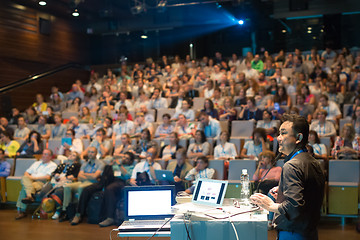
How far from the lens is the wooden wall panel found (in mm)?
9844

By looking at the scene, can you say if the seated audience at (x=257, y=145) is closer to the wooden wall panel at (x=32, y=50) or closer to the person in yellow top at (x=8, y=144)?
the person in yellow top at (x=8, y=144)

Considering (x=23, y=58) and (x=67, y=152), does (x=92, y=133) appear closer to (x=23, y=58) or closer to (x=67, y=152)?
(x=67, y=152)

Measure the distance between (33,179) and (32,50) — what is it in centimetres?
515

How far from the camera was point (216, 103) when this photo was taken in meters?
8.34

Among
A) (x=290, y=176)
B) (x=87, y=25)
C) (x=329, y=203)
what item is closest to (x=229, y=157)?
(x=329, y=203)

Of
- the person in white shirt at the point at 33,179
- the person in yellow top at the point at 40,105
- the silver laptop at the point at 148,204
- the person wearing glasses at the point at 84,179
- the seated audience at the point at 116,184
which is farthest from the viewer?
the person in yellow top at the point at 40,105

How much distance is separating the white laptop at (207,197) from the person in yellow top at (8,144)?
20.0 ft

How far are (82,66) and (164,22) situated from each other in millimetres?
3226

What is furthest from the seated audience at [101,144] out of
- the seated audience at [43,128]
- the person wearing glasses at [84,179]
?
the seated audience at [43,128]

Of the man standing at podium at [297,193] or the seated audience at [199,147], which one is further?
the seated audience at [199,147]

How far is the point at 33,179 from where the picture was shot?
662cm

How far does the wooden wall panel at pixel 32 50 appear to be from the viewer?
9.84m

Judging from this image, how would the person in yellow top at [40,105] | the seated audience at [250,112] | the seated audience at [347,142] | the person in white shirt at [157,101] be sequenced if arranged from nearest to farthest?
the seated audience at [347,142], the seated audience at [250,112], the person in white shirt at [157,101], the person in yellow top at [40,105]

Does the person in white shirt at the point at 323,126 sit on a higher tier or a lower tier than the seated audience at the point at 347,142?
higher
